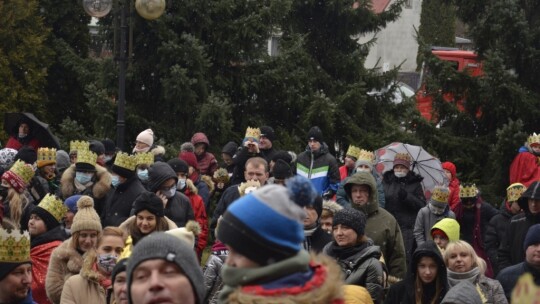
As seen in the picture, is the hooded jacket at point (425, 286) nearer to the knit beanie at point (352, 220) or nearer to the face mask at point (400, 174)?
the knit beanie at point (352, 220)

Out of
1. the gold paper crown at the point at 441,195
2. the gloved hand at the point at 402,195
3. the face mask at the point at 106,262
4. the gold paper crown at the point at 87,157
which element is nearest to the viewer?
the face mask at the point at 106,262

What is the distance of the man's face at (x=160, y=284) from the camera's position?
11.8ft

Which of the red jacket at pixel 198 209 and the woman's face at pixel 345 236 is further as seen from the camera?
the red jacket at pixel 198 209

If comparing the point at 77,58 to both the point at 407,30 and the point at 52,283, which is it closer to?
the point at 52,283

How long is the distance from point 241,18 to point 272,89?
5.92ft

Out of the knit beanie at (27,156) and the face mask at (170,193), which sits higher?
the face mask at (170,193)

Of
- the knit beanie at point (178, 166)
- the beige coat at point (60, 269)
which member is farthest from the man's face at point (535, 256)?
the knit beanie at point (178, 166)

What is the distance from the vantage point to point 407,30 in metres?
53.9

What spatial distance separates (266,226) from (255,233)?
0.13 ft

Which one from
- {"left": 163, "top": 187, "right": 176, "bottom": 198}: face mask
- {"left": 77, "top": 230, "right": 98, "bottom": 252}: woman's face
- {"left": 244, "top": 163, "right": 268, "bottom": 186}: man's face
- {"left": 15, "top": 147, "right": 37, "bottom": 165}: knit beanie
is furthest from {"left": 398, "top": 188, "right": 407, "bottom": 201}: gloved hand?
{"left": 77, "top": 230, "right": 98, "bottom": 252}: woman's face

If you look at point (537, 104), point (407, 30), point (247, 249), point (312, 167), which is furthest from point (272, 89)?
point (407, 30)

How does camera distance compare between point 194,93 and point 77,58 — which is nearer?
point 194,93

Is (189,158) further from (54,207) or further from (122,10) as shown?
(54,207)

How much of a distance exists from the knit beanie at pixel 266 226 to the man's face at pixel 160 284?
0.48 m
